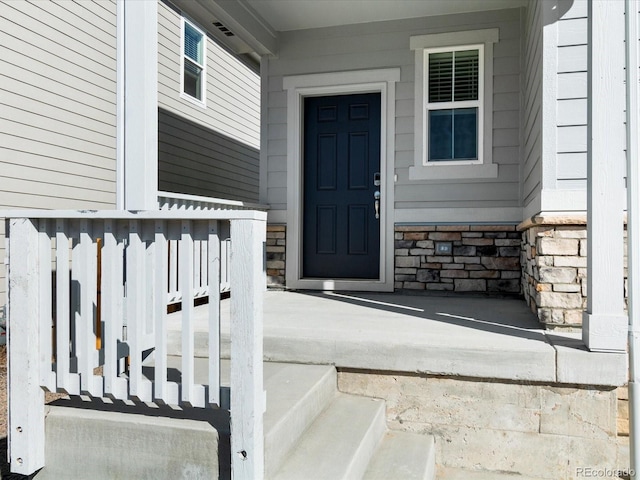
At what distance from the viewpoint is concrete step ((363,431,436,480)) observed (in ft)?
7.01

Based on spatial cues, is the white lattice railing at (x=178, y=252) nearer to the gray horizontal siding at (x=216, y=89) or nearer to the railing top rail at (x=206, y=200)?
the railing top rail at (x=206, y=200)

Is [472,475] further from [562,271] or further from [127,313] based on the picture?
[127,313]

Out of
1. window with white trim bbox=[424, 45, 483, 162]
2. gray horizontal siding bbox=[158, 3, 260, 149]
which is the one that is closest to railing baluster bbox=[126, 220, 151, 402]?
window with white trim bbox=[424, 45, 483, 162]

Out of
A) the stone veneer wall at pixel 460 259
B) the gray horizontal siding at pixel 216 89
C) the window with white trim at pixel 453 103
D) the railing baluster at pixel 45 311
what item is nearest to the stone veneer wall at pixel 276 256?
the stone veneer wall at pixel 460 259

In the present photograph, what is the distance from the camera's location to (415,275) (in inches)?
192

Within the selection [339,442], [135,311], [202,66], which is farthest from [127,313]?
[202,66]

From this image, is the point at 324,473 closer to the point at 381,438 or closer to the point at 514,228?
the point at 381,438

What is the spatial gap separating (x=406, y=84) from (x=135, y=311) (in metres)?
3.70

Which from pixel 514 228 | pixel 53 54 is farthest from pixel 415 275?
pixel 53 54

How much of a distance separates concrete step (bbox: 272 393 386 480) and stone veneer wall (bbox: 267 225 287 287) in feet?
8.47

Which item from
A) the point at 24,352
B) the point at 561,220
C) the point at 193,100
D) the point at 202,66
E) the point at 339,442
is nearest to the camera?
the point at 24,352

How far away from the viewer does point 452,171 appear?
4781 millimetres

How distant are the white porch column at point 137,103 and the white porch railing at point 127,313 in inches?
31.7

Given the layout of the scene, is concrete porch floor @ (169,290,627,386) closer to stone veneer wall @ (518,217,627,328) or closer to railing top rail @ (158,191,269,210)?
stone veneer wall @ (518,217,627,328)
